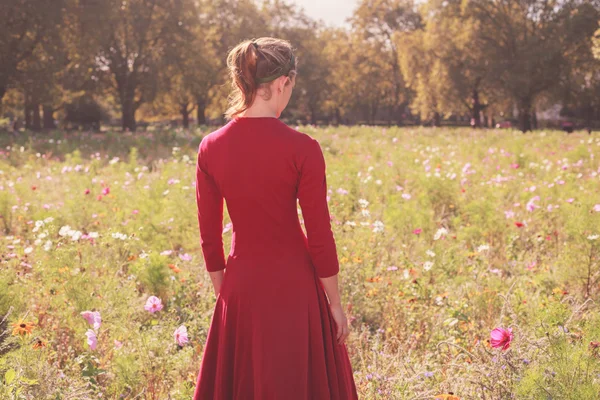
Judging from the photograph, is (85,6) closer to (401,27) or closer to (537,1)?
(537,1)

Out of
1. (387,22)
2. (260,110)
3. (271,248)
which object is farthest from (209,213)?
(387,22)

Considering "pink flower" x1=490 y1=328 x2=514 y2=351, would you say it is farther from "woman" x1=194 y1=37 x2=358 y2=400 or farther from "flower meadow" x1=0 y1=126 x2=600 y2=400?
"woman" x1=194 y1=37 x2=358 y2=400

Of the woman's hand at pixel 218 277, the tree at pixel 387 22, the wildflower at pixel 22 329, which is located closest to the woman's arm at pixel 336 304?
the woman's hand at pixel 218 277

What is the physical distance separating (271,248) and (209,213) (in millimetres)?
315

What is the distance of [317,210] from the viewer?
196 cm

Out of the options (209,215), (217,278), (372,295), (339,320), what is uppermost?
(209,215)

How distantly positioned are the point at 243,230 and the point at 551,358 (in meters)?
1.59

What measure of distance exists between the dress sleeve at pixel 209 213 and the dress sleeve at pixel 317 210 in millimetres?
395

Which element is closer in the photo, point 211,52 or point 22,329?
point 22,329

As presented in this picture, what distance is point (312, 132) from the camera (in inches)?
769

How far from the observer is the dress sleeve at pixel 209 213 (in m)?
2.14

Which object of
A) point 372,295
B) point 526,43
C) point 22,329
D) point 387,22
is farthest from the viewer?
point 387,22

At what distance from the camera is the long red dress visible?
196 centimetres

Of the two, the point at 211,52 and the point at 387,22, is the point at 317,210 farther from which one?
the point at 387,22
